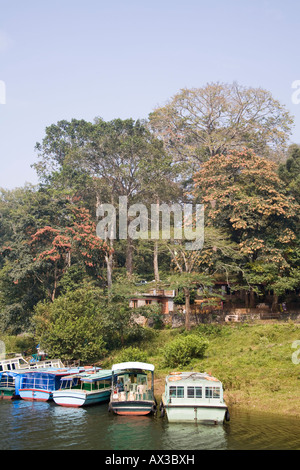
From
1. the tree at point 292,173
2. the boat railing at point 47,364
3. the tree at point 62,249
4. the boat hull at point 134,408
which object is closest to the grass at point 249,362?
the boat railing at point 47,364

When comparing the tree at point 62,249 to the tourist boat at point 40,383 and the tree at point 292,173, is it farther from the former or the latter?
the tree at point 292,173

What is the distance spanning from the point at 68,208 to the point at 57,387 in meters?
27.6

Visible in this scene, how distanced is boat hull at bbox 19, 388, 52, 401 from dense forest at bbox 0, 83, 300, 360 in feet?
22.0

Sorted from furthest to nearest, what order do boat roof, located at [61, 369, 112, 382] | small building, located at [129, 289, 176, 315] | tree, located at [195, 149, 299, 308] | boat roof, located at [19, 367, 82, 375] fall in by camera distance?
small building, located at [129, 289, 176, 315] < tree, located at [195, 149, 299, 308] < boat roof, located at [19, 367, 82, 375] < boat roof, located at [61, 369, 112, 382]

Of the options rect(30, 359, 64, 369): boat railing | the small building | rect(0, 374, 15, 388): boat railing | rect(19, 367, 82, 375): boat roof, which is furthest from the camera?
the small building

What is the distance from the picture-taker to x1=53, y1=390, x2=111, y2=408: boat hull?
30.8 metres

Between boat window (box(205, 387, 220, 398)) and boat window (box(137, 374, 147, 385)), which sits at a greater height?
boat window (box(205, 387, 220, 398))

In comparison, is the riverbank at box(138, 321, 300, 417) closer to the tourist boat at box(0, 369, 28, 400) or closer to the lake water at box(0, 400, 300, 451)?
the lake water at box(0, 400, 300, 451)

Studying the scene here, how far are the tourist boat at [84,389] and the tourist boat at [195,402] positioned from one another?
21.1 feet

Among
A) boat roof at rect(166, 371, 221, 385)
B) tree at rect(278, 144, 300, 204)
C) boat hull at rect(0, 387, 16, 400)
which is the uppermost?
tree at rect(278, 144, 300, 204)

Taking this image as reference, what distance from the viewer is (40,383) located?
34.5 metres

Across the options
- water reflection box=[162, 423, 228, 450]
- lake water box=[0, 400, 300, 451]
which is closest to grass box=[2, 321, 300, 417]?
lake water box=[0, 400, 300, 451]
